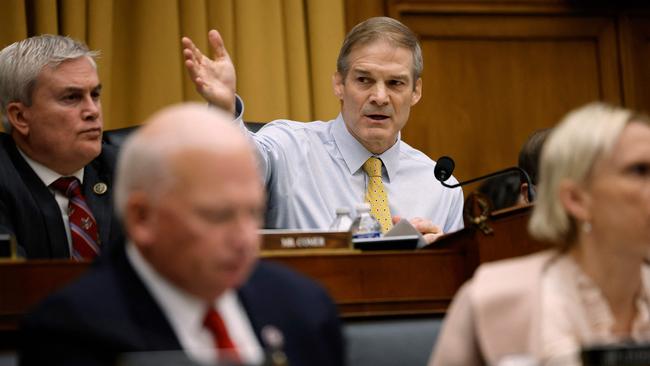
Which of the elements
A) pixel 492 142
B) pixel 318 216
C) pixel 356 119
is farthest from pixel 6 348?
pixel 492 142

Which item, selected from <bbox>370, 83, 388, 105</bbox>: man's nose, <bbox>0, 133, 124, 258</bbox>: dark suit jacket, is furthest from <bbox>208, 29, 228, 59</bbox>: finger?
<bbox>370, 83, 388, 105</bbox>: man's nose

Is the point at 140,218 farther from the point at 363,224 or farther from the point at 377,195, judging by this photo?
the point at 377,195

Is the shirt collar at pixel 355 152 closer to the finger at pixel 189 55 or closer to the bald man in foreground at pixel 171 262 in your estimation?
the finger at pixel 189 55

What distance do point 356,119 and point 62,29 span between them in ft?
5.69

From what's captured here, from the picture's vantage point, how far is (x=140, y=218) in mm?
2057

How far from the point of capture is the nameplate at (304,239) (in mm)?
3217

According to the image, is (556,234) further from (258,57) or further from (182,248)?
(258,57)

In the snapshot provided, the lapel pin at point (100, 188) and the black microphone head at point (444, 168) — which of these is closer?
the black microphone head at point (444, 168)

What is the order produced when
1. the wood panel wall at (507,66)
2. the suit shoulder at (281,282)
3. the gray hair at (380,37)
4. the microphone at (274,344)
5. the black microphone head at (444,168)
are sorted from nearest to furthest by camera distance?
the microphone at (274,344) → the suit shoulder at (281,282) → the black microphone head at (444,168) → the gray hair at (380,37) → the wood panel wall at (507,66)

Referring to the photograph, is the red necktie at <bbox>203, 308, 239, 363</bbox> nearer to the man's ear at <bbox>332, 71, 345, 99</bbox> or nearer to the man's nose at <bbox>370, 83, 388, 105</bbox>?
the man's nose at <bbox>370, 83, 388, 105</bbox>

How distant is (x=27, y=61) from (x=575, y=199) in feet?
7.77

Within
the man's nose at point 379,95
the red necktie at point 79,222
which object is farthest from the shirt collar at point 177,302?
the man's nose at point 379,95

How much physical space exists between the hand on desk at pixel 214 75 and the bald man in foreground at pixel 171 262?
1745 millimetres

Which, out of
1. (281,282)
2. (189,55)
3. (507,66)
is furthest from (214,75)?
(507,66)
